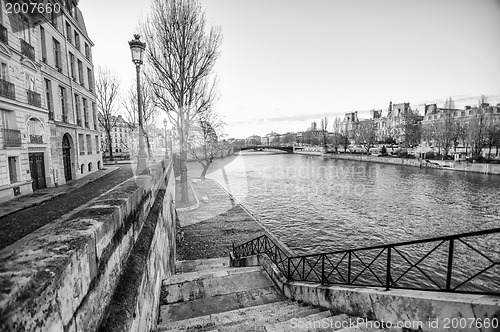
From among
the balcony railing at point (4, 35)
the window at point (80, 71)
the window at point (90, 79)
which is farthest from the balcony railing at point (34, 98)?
the window at point (90, 79)

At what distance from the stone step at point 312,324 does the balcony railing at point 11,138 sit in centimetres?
1600

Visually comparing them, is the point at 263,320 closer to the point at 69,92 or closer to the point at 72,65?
the point at 69,92

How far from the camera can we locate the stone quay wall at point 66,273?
1.31 metres

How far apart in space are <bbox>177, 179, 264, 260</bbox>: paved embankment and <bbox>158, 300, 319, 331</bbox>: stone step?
5.82m

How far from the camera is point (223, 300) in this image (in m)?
5.47

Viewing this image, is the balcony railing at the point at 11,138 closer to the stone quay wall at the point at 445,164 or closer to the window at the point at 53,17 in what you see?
the window at the point at 53,17

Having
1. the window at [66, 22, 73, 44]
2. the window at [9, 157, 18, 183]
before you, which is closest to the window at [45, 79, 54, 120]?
the window at [9, 157, 18, 183]

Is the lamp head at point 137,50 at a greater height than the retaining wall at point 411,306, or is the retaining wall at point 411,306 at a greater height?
the lamp head at point 137,50

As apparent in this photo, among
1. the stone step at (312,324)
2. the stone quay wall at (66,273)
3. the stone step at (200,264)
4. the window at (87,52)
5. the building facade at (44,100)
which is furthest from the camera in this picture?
the window at (87,52)

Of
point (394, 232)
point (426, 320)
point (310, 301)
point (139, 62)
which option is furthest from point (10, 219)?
point (394, 232)

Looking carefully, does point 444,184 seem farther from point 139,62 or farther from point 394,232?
point 139,62

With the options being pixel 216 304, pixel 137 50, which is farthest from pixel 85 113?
pixel 216 304

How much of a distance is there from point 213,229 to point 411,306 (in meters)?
10.8

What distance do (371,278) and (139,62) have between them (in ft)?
45.3
